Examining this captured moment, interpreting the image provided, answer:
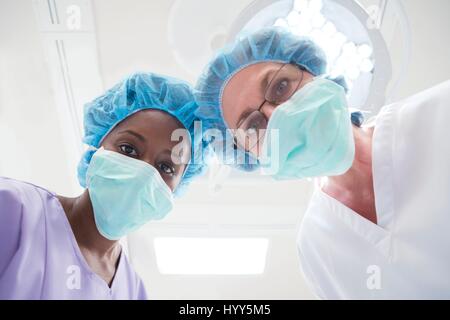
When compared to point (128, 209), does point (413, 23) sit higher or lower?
higher

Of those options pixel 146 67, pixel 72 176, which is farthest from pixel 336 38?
pixel 72 176

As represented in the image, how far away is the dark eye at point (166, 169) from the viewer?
112 cm

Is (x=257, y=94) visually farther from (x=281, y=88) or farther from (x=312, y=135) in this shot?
(x=312, y=135)

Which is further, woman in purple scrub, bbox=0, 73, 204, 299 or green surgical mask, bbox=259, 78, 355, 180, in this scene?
green surgical mask, bbox=259, 78, 355, 180

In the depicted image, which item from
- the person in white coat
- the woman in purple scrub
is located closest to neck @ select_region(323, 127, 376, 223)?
the person in white coat

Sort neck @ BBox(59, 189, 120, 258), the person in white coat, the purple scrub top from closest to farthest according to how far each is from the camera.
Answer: the purple scrub top < the person in white coat < neck @ BBox(59, 189, 120, 258)

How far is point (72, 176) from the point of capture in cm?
162

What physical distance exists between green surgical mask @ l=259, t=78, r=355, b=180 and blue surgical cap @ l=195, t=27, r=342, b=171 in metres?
0.17

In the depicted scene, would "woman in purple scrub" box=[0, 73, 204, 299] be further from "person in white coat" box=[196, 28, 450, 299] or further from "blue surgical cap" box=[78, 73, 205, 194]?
"person in white coat" box=[196, 28, 450, 299]

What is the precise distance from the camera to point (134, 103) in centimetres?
114

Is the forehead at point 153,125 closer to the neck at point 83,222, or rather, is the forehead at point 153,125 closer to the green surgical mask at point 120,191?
the green surgical mask at point 120,191

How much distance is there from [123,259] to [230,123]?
0.63 m

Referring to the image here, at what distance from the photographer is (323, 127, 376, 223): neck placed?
1080 mm

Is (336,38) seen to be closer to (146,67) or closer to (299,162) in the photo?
(299,162)
